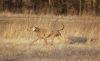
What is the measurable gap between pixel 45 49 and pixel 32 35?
358 centimetres

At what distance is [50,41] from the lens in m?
18.3

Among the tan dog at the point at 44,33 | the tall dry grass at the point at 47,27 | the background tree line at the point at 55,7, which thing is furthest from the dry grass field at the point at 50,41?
the background tree line at the point at 55,7

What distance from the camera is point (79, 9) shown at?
2695cm

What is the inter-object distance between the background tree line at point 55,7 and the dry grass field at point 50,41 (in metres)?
2.75

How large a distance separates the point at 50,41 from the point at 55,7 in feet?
31.2

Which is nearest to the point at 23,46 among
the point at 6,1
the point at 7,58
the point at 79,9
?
the point at 7,58

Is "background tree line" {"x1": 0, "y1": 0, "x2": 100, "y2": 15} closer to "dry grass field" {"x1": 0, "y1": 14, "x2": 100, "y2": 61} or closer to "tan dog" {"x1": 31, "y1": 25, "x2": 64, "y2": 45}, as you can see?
"dry grass field" {"x1": 0, "y1": 14, "x2": 100, "y2": 61}

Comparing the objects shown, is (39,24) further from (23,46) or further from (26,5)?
(26,5)

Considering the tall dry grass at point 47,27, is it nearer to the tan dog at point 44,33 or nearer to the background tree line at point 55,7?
the tan dog at point 44,33

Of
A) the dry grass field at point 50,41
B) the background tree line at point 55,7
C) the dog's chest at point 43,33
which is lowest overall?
the dry grass field at point 50,41

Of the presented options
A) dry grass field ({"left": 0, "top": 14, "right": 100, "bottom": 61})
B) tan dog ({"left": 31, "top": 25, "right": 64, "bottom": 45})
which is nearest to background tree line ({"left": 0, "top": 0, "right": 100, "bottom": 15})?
dry grass field ({"left": 0, "top": 14, "right": 100, "bottom": 61})

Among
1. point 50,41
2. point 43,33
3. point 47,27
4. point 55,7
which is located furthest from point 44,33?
point 55,7

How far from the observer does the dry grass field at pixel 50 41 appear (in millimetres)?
14539

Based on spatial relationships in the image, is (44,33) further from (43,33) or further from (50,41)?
(50,41)
